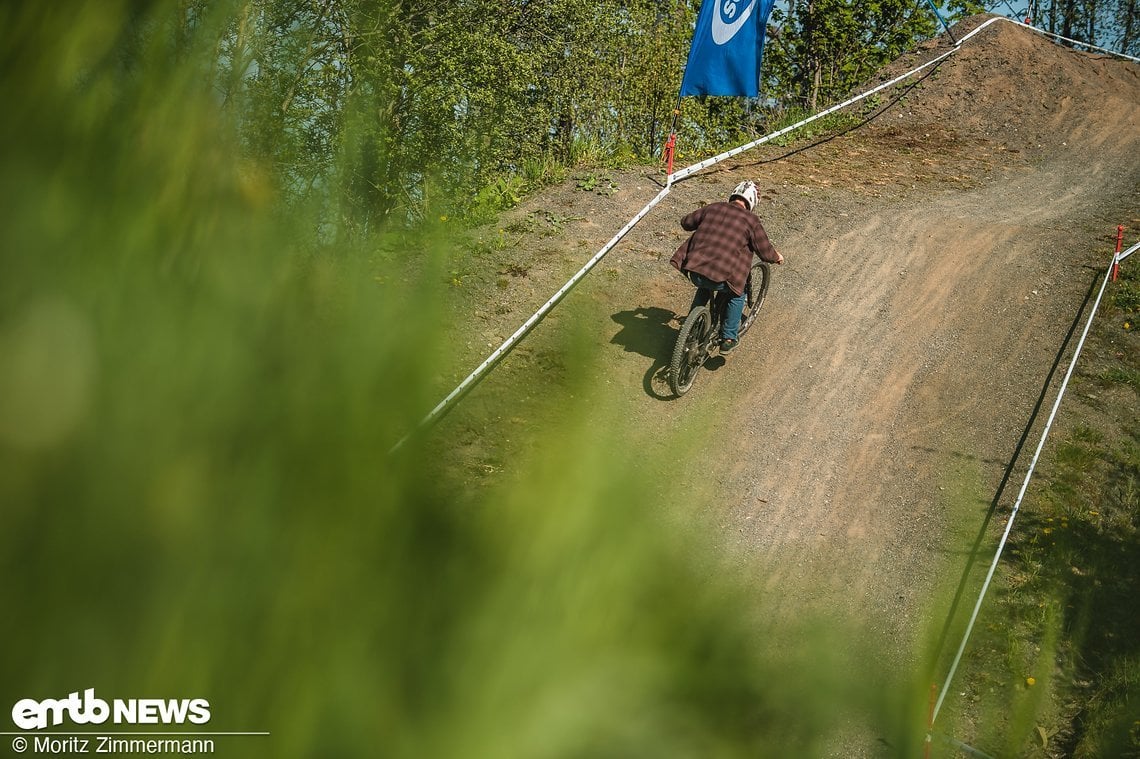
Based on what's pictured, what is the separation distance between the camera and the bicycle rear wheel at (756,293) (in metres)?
10.8

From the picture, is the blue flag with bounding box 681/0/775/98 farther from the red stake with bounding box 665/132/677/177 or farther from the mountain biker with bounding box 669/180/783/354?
the mountain biker with bounding box 669/180/783/354

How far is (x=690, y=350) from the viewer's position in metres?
9.31

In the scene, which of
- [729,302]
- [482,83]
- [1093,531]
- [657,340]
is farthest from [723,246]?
[482,83]

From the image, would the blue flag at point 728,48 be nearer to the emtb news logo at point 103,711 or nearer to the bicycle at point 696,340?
the bicycle at point 696,340

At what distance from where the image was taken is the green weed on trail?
0.49m

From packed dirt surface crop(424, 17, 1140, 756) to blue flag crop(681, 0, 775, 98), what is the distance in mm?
1562

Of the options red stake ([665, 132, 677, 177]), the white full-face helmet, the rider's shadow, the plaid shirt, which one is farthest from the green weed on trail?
red stake ([665, 132, 677, 177])

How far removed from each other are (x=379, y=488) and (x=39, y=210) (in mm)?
243

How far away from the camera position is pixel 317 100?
0.74 m

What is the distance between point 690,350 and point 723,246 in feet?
3.56

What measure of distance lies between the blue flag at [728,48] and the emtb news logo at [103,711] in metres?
13.3

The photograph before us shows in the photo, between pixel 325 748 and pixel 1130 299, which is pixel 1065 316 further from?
pixel 325 748

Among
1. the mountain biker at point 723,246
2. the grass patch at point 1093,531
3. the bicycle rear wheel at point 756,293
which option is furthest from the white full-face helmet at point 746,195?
the grass patch at point 1093,531

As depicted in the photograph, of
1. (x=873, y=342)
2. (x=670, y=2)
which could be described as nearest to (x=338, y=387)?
(x=873, y=342)
